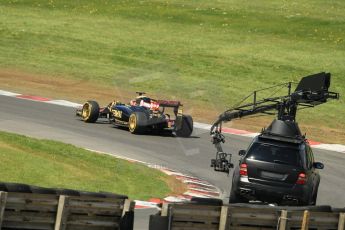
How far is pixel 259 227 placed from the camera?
51.0ft

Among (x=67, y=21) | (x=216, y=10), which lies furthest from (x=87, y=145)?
(x=216, y=10)

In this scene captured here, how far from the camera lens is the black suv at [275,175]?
2152 centimetres

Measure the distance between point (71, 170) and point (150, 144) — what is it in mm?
7135

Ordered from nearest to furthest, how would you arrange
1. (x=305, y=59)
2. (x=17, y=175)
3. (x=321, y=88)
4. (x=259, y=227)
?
(x=259, y=227), (x=17, y=175), (x=321, y=88), (x=305, y=59)

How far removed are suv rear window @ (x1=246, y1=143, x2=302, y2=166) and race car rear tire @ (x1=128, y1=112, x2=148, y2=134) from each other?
10.9 metres

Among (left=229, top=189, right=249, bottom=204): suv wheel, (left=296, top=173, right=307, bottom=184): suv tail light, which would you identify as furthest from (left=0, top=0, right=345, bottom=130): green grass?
(left=229, top=189, right=249, bottom=204): suv wheel

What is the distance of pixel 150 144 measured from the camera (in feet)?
103

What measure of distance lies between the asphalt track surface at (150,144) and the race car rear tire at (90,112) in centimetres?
23

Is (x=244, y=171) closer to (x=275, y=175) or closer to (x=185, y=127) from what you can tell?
(x=275, y=175)

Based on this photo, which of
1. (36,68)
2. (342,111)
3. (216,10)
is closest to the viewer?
(342,111)

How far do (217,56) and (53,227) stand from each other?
3885 centimetres

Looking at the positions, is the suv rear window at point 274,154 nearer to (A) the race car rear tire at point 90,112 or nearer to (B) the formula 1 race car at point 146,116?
(B) the formula 1 race car at point 146,116

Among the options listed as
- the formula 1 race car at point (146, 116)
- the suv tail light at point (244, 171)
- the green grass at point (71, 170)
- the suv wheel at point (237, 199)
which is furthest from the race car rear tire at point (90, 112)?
the suv tail light at point (244, 171)

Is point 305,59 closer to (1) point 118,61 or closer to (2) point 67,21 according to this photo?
(1) point 118,61
